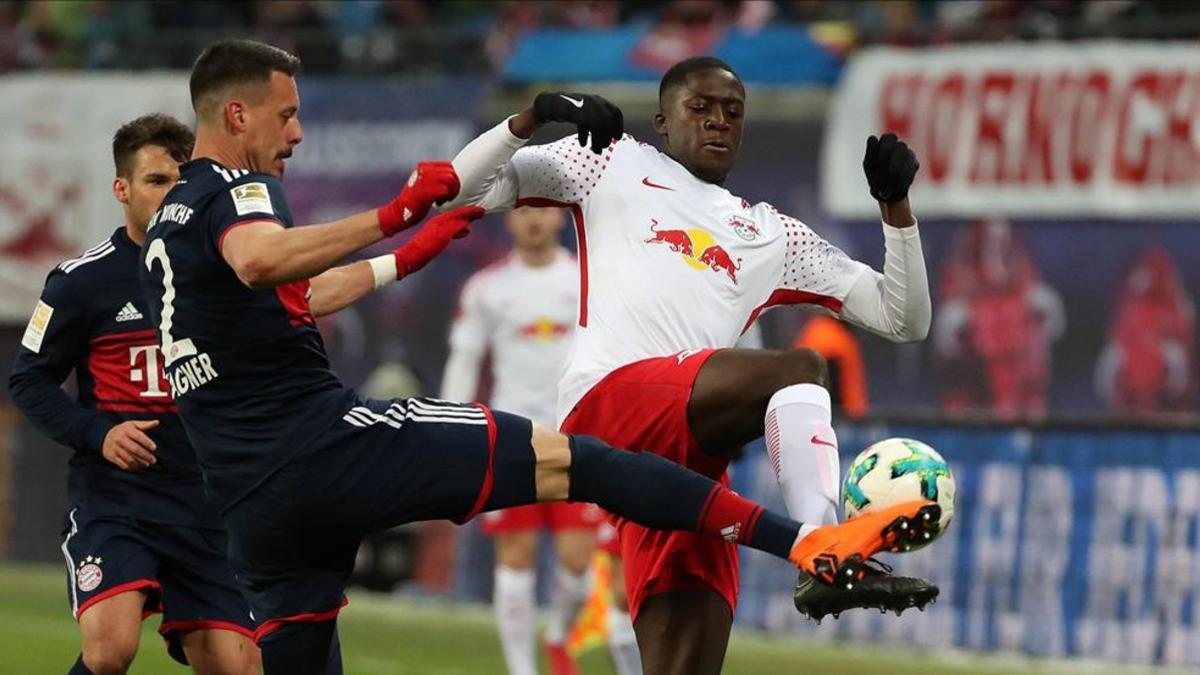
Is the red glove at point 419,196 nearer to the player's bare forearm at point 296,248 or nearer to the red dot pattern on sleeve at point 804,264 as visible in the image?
the player's bare forearm at point 296,248

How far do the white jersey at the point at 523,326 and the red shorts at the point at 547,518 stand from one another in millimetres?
625

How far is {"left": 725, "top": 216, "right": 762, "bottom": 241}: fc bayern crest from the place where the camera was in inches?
296

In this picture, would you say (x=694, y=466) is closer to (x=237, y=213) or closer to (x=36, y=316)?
(x=237, y=213)

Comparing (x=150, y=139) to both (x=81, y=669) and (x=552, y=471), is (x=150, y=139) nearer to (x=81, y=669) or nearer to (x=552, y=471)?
(x=81, y=669)

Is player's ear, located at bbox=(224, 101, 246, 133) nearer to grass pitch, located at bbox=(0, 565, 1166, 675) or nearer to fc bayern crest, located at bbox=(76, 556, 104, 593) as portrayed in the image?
fc bayern crest, located at bbox=(76, 556, 104, 593)

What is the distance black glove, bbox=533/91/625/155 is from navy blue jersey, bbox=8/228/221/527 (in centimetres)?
204

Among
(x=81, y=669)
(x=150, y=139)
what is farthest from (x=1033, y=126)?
(x=81, y=669)

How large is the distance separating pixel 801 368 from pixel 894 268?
88 cm

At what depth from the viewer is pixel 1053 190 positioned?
15.6m

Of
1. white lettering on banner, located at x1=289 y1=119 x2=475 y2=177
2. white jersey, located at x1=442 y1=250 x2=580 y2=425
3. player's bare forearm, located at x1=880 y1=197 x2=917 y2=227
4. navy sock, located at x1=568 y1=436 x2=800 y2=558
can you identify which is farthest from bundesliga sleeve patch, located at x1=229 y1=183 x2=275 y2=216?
white lettering on banner, located at x1=289 y1=119 x2=475 y2=177

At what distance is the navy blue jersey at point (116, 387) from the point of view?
Answer: 8.26 m

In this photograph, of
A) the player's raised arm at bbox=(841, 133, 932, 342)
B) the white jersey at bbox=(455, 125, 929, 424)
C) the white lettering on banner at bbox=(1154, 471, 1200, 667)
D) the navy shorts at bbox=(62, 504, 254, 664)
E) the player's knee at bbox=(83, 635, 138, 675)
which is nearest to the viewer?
the player's raised arm at bbox=(841, 133, 932, 342)

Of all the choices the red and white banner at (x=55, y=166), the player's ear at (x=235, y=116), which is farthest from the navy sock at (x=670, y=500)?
the red and white banner at (x=55, y=166)

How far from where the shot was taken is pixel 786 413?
671 centimetres
